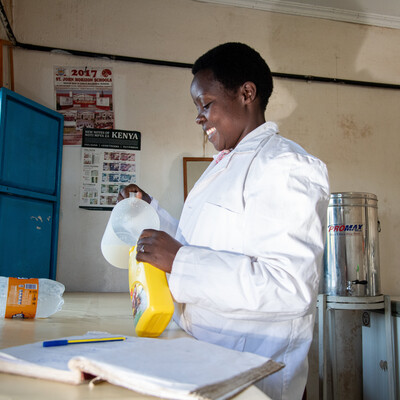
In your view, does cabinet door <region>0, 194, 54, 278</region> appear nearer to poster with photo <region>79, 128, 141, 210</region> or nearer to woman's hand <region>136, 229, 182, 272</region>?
poster with photo <region>79, 128, 141, 210</region>

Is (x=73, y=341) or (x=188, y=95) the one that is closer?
(x=73, y=341)

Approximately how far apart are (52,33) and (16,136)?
83cm

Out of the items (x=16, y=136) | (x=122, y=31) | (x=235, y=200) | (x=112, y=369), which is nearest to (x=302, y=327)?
(x=235, y=200)

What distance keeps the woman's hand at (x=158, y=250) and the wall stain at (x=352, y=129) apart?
96.0 inches

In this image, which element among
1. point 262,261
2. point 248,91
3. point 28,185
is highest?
point 248,91

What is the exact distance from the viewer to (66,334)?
98cm

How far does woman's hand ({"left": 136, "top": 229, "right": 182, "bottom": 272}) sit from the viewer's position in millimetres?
959

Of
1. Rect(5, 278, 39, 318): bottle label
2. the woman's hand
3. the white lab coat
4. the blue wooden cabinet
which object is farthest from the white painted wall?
the woman's hand

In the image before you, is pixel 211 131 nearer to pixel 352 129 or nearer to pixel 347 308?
pixel 347 308

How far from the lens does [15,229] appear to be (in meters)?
2.23

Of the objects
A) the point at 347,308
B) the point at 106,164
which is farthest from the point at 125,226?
the point at 347,308

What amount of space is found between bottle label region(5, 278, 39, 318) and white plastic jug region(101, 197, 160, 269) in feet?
1.10

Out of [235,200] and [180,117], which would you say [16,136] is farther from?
[235,200]

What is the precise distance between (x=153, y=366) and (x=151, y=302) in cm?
34
